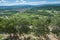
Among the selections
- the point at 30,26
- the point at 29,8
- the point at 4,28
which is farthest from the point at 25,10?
the point at 4,28

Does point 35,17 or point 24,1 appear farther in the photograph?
point 24,1

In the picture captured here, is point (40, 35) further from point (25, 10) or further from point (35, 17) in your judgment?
point (25, 10)

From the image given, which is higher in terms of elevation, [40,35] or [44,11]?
[44,11]

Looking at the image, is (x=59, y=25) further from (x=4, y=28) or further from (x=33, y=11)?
(x=4, y=28)

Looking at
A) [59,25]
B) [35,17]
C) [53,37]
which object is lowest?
[53,37]

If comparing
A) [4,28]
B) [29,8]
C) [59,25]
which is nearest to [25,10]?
[29,8]

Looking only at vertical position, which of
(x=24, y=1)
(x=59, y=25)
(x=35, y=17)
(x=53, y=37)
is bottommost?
(x=53, y=37)

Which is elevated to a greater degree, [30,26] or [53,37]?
[30,26]

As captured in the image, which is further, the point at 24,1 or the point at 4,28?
the point at 24,1

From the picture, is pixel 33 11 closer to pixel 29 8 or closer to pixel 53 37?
pixel 29 8
